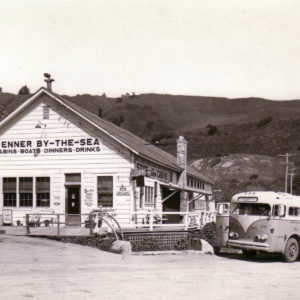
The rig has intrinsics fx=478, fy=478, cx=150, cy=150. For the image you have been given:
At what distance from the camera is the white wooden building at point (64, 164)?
22.4m

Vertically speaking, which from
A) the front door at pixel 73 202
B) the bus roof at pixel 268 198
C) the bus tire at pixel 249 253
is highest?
the bus roof at pixel 268 198

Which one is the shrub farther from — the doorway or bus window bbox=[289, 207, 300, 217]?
bus window bbox=[289, 207, 300, 217]

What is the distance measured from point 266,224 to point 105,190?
8.93 metres

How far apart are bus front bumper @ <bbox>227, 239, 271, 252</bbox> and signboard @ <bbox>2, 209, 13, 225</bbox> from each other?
11.6m

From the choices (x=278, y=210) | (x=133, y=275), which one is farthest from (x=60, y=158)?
(x=133, y=275)

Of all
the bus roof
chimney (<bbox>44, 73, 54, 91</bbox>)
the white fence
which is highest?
chimney (<bbox>44, 73, 54, 91</bbox>)

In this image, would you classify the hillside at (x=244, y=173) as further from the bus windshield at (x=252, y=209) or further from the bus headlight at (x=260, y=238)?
the bus headlight at (x=260, y=238)

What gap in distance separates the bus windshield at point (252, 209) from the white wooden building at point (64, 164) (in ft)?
19.1

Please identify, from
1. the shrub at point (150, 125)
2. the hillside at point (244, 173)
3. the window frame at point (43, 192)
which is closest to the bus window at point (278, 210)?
the window frame at point (43, 192)

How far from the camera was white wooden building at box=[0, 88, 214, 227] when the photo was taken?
22.4 meters

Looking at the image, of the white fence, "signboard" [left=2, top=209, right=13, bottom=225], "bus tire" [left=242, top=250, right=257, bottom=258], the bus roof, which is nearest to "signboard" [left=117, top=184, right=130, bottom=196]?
the white fence

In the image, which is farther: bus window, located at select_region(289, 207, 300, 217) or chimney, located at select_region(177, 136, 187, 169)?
chimney, located at select_region(177, 136, 187, 169)

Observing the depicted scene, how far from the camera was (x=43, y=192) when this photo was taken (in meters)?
23.4

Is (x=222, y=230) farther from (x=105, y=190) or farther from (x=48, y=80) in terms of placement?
(x=48, y=80)
